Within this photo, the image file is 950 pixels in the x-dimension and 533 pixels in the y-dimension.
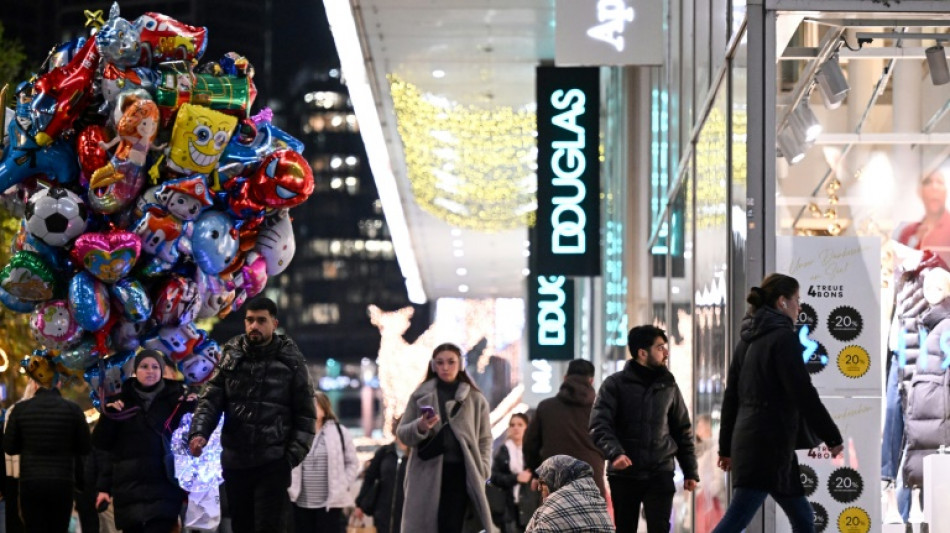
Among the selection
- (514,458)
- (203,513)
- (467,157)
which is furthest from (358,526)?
(467,157)

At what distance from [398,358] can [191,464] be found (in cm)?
2467

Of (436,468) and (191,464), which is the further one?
(191,464)

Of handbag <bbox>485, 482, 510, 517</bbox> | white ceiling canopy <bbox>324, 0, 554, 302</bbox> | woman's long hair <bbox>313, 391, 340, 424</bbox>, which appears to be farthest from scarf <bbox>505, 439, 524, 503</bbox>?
white ceiling canopy <bbox>324, 0, 554, 302</bbox>

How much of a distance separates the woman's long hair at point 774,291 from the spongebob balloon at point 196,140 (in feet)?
13.1

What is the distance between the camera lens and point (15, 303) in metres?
10.7

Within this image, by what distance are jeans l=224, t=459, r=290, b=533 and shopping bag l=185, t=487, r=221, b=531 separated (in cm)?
323

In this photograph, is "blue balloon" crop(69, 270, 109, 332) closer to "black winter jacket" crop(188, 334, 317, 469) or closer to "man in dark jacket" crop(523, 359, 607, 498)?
"black winter jacket" crop(188, 334, 317, 469)

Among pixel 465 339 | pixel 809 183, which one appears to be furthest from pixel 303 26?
pixel 809 183

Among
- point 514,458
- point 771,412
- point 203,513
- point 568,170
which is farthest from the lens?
point 568,170

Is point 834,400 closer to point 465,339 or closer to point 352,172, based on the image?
point 465,339

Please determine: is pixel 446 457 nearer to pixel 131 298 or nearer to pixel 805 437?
pixel 131 298

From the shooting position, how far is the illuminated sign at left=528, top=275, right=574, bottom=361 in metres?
24.8

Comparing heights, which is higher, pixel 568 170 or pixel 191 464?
pixel 568 170

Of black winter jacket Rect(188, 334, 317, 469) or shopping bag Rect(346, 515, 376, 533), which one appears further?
shopping bag Rect(346, 515, 376, 533)
